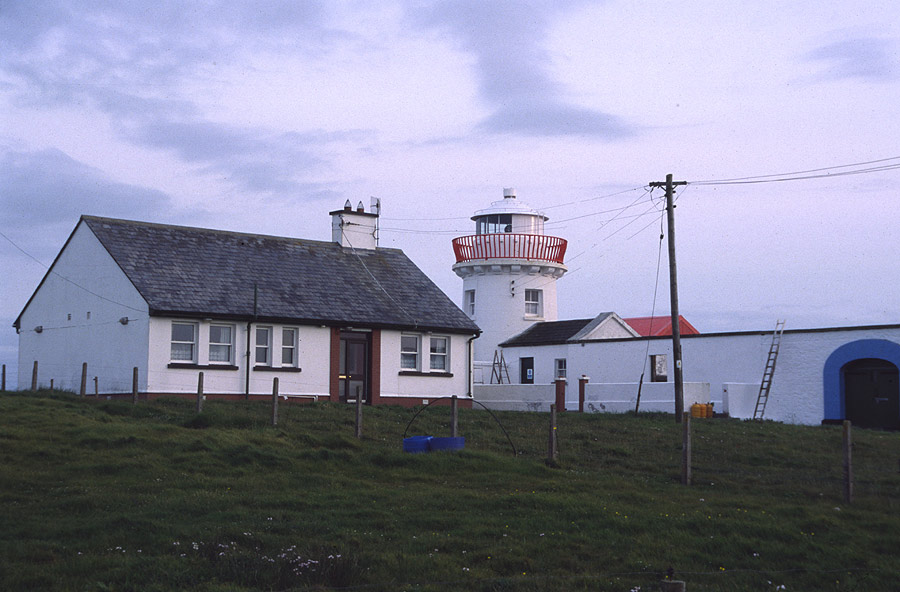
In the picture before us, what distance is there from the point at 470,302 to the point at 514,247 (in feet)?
12.6

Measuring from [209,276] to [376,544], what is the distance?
21.6 meters

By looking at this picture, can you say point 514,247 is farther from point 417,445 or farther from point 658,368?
point 417,445

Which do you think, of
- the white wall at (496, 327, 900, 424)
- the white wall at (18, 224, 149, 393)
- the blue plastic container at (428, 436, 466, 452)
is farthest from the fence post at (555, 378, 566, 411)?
the blue plastic container at (428, 436, 466, 452)

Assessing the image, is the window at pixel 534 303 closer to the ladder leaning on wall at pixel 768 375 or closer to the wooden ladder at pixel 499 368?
the wooden ladder at pixel 499 368

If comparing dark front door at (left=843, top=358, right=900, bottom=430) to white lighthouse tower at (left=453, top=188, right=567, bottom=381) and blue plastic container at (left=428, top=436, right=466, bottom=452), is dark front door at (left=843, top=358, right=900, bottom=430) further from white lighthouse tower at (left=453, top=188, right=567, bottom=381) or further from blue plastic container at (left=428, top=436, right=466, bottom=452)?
blue plastic container at (left=428, top=436, right=466, bottom=452)

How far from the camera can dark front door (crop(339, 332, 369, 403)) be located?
32906 millimetres

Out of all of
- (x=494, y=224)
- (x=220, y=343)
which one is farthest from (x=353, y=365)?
(x=494, y=224)

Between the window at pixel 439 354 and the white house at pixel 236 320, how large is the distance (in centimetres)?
5

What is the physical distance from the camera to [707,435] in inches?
970

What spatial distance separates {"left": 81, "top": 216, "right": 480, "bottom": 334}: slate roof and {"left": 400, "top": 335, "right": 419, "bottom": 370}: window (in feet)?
2.41

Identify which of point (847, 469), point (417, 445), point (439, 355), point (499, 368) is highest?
point (439, 355)

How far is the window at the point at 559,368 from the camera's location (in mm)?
41094

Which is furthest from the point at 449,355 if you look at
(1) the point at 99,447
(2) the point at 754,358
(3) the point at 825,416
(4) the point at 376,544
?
(4) the point at 376,544

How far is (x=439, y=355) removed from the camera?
35.2 m
